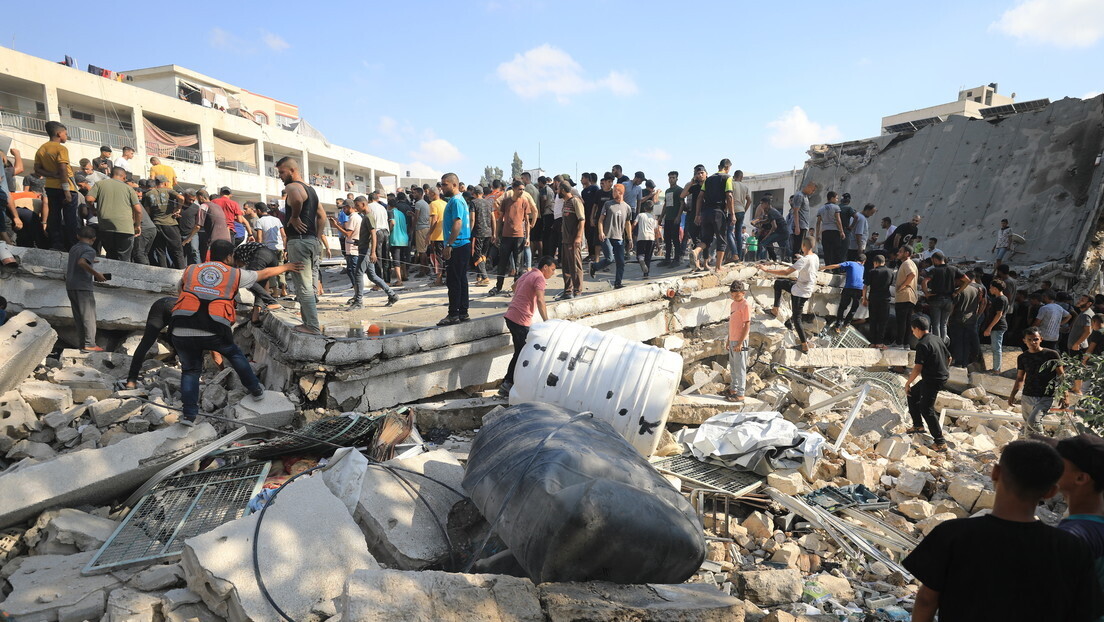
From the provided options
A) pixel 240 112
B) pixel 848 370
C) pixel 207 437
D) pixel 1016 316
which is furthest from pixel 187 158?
pixel 1016 316

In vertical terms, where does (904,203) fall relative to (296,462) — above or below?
above

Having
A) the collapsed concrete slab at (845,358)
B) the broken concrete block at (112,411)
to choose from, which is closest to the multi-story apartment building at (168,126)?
the broken concrete block at (112,411)

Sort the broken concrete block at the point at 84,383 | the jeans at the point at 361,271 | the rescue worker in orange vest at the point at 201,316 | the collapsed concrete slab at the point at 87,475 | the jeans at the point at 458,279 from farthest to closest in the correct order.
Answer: the jeans at the point at 361,271 → the jeans at the point at 458,279 → the broken concrete block at the point at 84,383 → the rescue worker in orange vest at the point at 201,316 → the collapsed concrete slab at the point at 87,475

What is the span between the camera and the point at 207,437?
Result: 15.2 ft

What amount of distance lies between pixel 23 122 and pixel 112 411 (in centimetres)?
2047

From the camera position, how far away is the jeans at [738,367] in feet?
23.8

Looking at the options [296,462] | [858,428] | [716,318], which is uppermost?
[716,318]

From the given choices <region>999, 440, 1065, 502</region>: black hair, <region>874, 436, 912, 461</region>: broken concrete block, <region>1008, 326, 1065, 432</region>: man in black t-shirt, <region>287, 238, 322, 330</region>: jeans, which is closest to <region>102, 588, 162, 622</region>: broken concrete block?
<region>287, 238, 322, 330</region>: jeans

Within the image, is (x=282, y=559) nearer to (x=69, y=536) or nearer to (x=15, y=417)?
(x=69, y=536)

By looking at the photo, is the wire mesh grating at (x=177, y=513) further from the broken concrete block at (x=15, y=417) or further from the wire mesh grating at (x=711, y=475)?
the wire mesh grating at (x=711, y=475)

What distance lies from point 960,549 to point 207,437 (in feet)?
16.2

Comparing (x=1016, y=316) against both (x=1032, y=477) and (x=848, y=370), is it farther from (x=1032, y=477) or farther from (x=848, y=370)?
(x=1032, y=477)

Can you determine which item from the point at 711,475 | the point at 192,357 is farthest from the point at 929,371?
the point at 192,357

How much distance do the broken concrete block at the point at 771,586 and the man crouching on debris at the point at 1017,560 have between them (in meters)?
1.56
